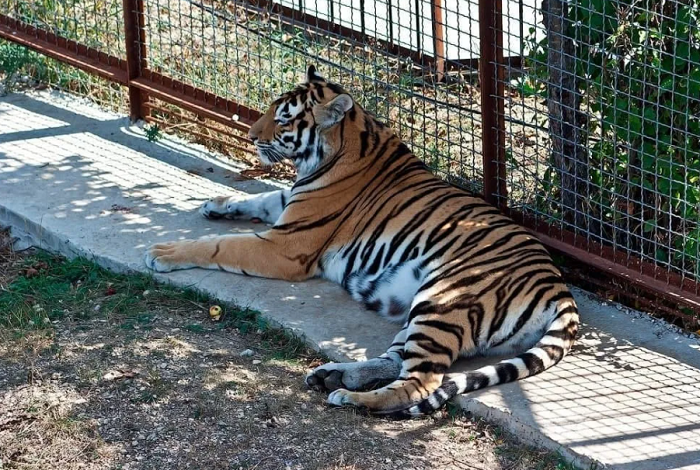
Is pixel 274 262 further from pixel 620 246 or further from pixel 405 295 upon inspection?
pixel 620 246

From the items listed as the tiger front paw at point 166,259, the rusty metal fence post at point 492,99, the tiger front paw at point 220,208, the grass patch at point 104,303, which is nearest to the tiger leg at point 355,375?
the grass patch at point 104,303

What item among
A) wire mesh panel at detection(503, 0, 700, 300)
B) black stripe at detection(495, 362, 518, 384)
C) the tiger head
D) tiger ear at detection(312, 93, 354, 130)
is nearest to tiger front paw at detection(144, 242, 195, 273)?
the tiger head

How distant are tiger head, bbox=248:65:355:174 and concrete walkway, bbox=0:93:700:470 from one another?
525 mm

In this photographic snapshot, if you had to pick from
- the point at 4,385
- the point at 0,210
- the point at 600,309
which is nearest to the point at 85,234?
the point at 0,210

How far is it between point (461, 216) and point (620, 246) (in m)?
0.72

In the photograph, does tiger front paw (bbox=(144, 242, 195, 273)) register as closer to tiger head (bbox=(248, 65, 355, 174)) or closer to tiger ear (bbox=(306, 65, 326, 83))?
tiger head (bbox=(248, 65, 355, 174))

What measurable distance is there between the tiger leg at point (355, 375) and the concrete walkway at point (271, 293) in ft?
0.71

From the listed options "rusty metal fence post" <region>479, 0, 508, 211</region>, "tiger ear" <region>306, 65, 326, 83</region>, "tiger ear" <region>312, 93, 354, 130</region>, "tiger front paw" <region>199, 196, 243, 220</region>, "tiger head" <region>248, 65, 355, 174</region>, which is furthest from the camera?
"tiger front paw" <region>199, 196, 243, 220</region>

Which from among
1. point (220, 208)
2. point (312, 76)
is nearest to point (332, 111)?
point (312, 76)

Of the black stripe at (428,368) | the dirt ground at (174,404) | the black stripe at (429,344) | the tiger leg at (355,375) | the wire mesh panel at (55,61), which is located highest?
the wire mesh panel at (55,61)

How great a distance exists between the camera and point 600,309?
550cm

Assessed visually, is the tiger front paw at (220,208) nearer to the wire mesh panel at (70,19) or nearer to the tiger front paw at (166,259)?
the tiger front paw at (166,259)

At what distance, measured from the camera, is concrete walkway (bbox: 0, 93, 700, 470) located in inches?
177

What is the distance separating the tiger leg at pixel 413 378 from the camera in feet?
15.2
